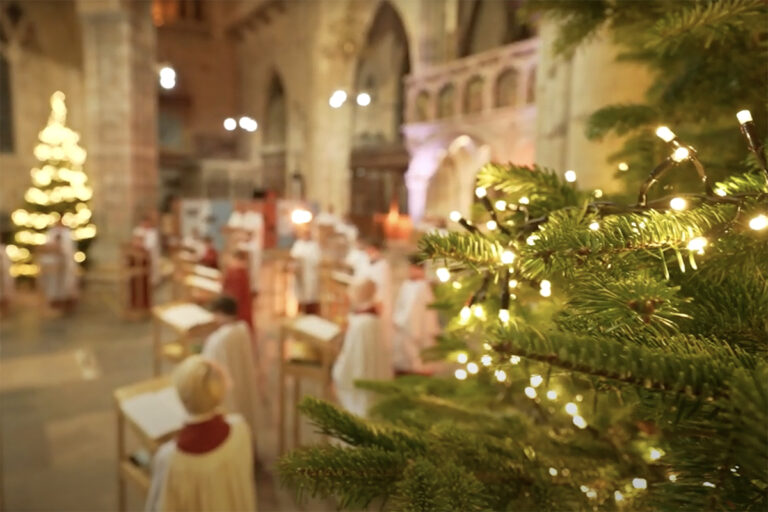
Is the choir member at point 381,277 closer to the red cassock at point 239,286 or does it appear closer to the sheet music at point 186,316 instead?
the red cassock at point 239,286

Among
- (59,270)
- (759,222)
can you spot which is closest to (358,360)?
(759,222)

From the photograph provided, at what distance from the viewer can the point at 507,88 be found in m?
11.7

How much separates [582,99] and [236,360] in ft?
8.81

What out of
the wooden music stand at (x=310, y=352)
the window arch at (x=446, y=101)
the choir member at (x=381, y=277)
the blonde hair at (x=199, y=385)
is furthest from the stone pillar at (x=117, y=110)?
the blonde hair at (x=199, y=385)

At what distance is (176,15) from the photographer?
71.8ft

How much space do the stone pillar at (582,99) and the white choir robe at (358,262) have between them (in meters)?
3.68

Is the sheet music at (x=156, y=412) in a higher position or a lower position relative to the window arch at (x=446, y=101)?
lower

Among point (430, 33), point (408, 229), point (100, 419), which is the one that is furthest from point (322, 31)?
point (100, 419)

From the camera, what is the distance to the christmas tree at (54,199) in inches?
449

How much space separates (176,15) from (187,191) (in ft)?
21.7

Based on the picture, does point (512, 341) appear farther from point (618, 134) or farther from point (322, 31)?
point (322, 31)

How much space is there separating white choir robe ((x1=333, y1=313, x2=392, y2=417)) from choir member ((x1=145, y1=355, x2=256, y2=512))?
1772 millimetres

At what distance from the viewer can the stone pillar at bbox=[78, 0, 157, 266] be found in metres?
11.9

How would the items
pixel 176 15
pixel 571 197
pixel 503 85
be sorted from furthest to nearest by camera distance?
pixel 176 15
pixel 503 85
pixel 571 197
